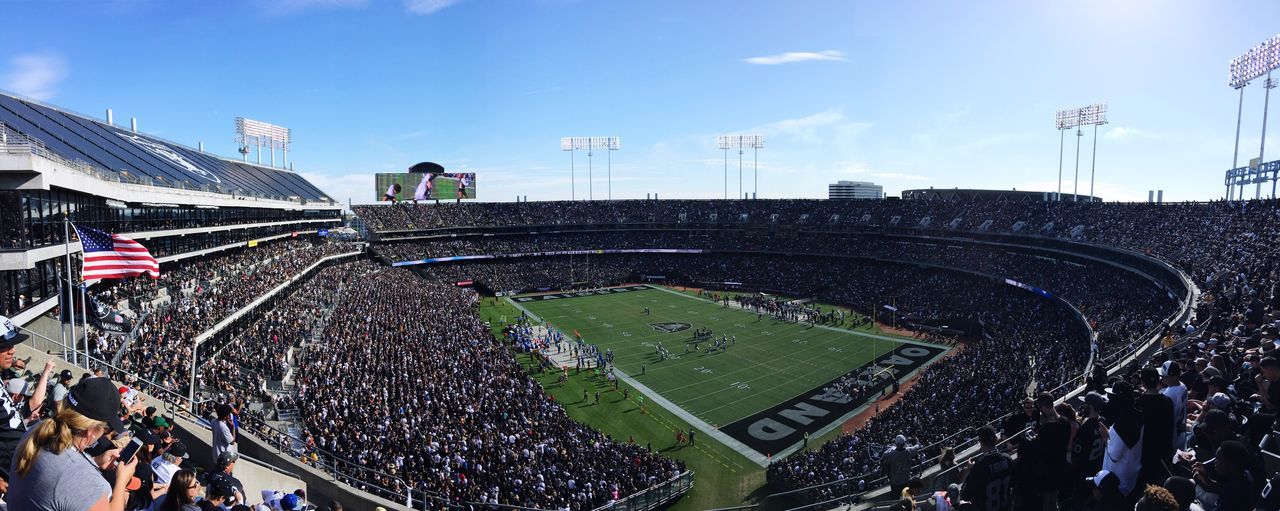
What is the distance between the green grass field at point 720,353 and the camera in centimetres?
3041

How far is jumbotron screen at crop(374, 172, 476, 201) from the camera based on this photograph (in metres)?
80.3

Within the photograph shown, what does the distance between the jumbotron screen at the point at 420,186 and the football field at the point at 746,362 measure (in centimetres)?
3389

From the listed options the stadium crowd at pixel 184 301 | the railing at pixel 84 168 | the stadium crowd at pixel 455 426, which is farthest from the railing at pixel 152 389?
the railing at pixel 84 168

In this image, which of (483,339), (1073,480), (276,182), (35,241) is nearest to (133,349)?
(35,241)

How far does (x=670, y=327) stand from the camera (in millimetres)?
46219

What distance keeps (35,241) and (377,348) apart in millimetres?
12343

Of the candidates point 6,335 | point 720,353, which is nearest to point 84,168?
point 6,335

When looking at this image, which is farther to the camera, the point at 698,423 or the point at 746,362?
the point at 746,362

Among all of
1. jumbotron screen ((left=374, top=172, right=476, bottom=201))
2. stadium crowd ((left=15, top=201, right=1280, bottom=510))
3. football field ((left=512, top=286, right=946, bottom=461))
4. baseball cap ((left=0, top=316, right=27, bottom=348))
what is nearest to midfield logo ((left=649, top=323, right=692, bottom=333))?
football field ((left=512, top=286, right=946, bottom=461))

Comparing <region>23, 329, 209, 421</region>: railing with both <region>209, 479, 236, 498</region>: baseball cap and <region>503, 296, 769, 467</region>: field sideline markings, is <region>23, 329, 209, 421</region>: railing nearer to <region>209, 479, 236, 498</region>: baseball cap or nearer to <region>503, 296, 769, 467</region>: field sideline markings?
<region>209, 479, 236, 498</region>: baseball cap

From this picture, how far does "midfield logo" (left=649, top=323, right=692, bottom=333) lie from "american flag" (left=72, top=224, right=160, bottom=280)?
1295 inches

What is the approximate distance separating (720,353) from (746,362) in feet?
Answer: 8.54

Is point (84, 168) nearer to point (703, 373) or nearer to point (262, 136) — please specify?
point (703, 373)

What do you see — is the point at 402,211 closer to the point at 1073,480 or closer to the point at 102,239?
the point at 102,239
